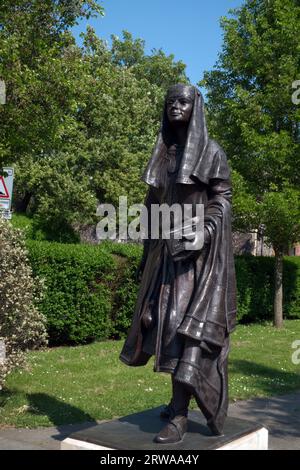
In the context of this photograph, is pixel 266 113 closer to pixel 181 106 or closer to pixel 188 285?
pixel 181 106

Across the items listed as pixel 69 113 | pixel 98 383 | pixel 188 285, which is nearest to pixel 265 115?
pixel 69 113

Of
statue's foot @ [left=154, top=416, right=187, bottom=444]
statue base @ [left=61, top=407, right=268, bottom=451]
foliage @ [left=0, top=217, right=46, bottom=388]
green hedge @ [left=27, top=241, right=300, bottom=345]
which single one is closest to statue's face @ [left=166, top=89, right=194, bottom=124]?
statue's foot @ [left=154, top=416, right=187, bottom=444]

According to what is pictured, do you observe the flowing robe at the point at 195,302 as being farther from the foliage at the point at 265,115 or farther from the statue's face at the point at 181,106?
the foliage at the point at 265,115

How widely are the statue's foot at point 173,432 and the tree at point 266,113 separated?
36.6 ft

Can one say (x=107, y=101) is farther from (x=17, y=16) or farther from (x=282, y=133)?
(x=17, y=16)

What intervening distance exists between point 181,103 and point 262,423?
4313 millimetres

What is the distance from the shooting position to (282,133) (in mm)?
16203

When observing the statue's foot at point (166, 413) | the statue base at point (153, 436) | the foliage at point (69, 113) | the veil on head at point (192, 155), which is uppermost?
the foliage at point (69, 113)

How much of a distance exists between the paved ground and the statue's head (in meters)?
3.39

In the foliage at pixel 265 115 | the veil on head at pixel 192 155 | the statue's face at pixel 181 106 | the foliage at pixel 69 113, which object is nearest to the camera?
the veil on head at pixel 192 155

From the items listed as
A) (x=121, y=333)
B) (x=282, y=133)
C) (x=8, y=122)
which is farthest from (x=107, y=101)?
(x=8, y=122)

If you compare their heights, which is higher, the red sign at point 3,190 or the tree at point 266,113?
the tree at point 266,113

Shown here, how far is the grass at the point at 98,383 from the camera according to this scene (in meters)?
7.52

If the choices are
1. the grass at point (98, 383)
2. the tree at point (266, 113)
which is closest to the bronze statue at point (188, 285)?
the grass at point (98, 383)
